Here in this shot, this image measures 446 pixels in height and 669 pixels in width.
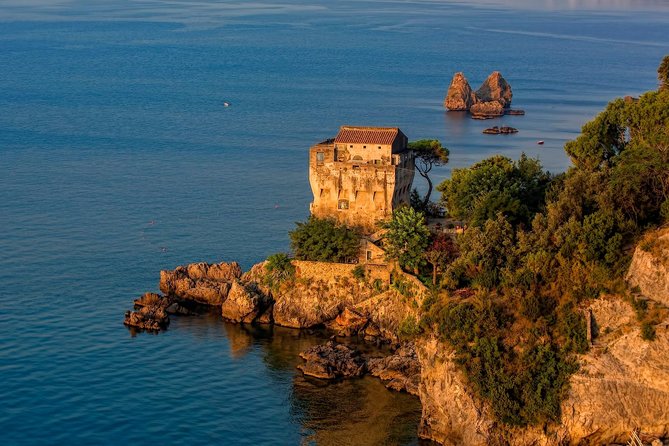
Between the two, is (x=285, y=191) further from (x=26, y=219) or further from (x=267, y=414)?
(x=267, y=414)

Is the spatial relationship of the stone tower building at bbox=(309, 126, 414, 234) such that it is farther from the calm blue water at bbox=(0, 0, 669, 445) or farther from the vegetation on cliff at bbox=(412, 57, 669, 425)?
the calm blue water at bbox=(0, 0, 669, 445)

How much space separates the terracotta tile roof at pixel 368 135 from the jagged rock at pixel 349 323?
1323 centimetres

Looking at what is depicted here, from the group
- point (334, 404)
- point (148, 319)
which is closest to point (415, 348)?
point (334, 404)

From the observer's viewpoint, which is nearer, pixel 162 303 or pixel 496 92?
pixel 162 303

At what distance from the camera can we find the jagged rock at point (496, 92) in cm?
17075

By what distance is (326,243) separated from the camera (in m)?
79.2

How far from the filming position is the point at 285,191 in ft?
373

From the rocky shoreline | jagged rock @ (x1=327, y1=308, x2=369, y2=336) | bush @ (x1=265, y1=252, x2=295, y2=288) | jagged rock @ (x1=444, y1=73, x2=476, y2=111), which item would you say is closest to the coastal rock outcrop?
the rocky shoreline

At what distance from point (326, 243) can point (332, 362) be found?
11162 mm

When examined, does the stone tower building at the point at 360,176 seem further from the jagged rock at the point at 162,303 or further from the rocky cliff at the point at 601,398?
the rocky cliff at the point at 601,398

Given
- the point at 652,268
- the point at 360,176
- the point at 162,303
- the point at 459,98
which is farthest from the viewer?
the point at 459,98

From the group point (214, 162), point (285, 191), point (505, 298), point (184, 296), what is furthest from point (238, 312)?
point (214, 162)

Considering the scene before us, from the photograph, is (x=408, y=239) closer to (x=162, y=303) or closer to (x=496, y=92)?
(x=162, y=303)

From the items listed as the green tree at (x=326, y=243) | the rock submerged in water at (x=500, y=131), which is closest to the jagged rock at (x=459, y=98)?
the rock submerged in water at (x=500, y=131)
